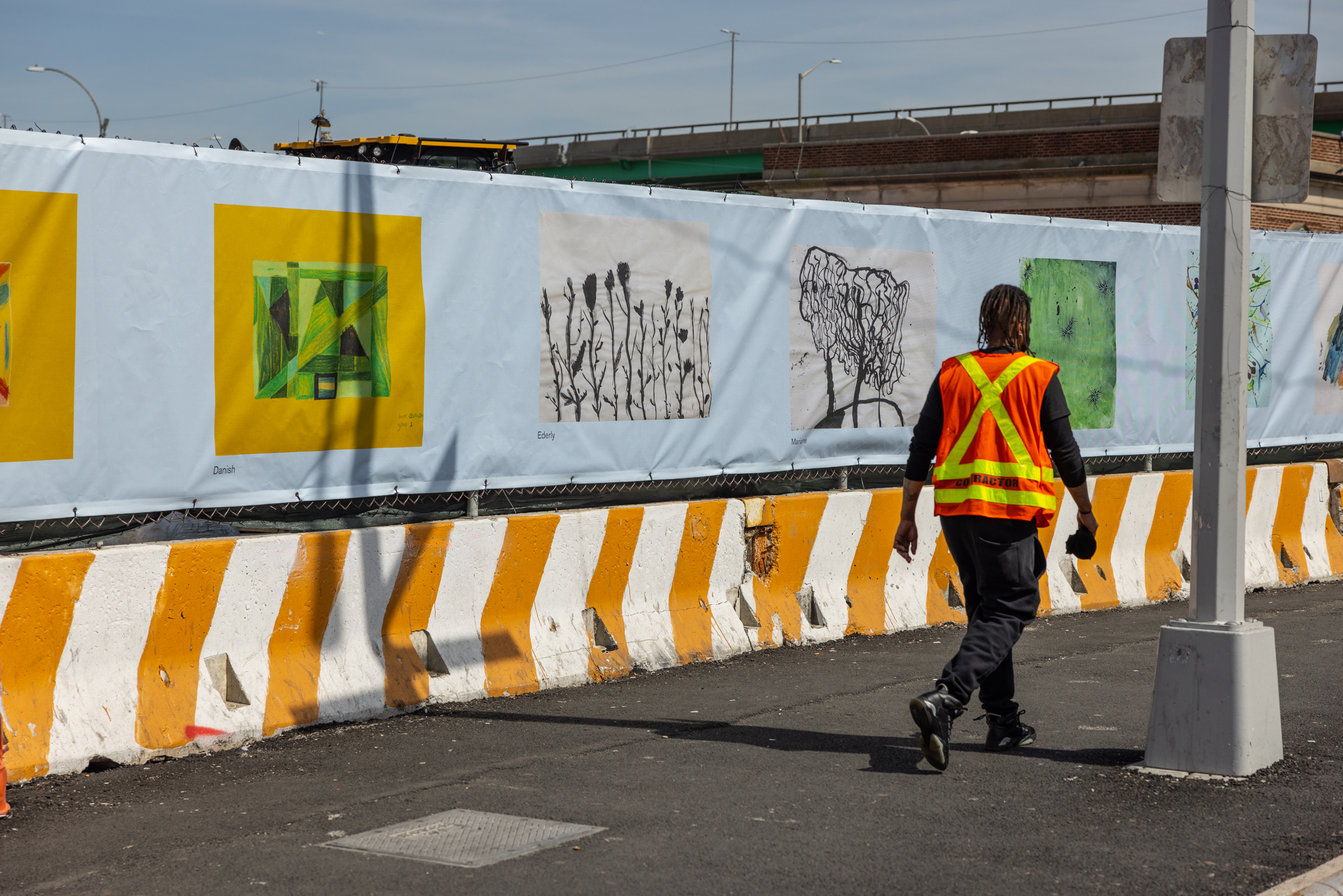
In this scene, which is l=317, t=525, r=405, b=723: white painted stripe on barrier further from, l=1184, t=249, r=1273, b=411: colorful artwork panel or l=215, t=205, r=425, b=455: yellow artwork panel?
l=1184, t=249, r=1273, b=411: colorful artwork panel

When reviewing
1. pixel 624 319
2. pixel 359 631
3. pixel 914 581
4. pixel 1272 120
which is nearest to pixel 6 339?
pixel 359 631

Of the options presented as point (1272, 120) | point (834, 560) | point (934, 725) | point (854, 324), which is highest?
point (1272, 120)

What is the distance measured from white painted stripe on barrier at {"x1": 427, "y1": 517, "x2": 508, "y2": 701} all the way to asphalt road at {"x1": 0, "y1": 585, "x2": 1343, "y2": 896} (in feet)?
0.54

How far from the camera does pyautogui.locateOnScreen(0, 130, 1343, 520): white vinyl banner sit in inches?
258

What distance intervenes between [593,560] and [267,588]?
2.06 m

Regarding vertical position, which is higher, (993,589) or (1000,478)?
(1000,478)

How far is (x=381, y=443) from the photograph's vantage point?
25.1ft

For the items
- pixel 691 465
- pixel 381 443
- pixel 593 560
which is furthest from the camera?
pixel 691 465

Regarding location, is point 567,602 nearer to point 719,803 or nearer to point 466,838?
point 719,803

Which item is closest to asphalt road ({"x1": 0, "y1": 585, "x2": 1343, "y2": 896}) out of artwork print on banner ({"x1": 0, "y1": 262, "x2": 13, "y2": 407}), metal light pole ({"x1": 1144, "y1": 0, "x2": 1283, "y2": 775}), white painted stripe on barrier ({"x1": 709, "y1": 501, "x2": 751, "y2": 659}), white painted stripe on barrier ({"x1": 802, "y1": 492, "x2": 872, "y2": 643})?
metal light pole ({"x1": 1144, "y1": 0, "x2": 1283, "y2": 775})

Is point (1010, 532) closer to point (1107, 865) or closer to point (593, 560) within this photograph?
point (1107, 865)

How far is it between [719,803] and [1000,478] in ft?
6.16

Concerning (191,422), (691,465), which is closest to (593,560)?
(691,465)

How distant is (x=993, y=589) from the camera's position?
6320 mm
